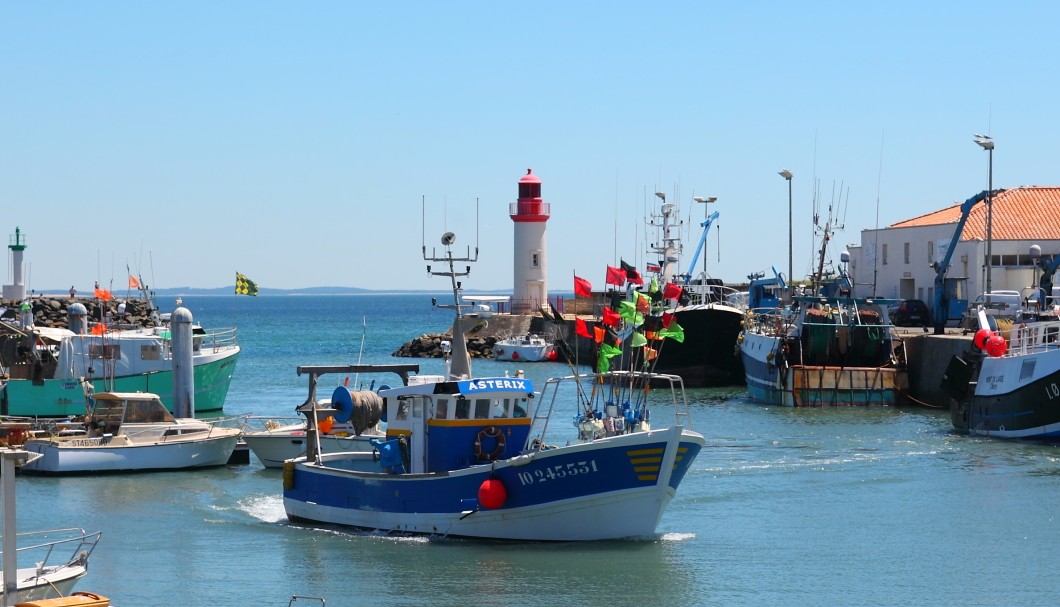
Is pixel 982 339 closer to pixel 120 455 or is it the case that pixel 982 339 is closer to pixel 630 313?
pixel 630 313

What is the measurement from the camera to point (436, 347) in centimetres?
8575

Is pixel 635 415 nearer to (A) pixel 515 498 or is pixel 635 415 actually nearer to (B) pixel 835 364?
(A) pixel 515 498

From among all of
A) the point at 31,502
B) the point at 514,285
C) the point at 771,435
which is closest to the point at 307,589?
the point at 31,502

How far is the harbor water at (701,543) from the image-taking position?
2117 cm

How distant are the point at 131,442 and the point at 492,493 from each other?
42.7ft

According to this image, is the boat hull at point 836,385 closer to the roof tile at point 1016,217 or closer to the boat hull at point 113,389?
the roof tile at point 1016,217

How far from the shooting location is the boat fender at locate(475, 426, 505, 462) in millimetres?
24094

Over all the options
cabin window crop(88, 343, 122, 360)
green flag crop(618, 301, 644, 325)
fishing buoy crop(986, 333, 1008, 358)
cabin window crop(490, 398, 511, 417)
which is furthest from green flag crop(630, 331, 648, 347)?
cabin window crop(88, 343, 122, 360)

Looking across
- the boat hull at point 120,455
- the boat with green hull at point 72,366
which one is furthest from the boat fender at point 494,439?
the boat with green hull at point 72,366

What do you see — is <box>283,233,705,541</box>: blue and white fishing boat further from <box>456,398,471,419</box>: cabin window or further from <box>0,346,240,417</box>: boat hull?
<box>0,346,240,417</box>: boat hull

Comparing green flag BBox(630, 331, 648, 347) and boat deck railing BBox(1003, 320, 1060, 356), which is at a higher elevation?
green flag BBox(630, 331, 648, 347)

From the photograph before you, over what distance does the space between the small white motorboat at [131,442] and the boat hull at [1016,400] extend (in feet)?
60.1

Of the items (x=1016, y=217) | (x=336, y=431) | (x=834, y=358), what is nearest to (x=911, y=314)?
(x=1016, y=217)

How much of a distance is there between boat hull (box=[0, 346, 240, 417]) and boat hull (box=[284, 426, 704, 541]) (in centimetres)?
1975
